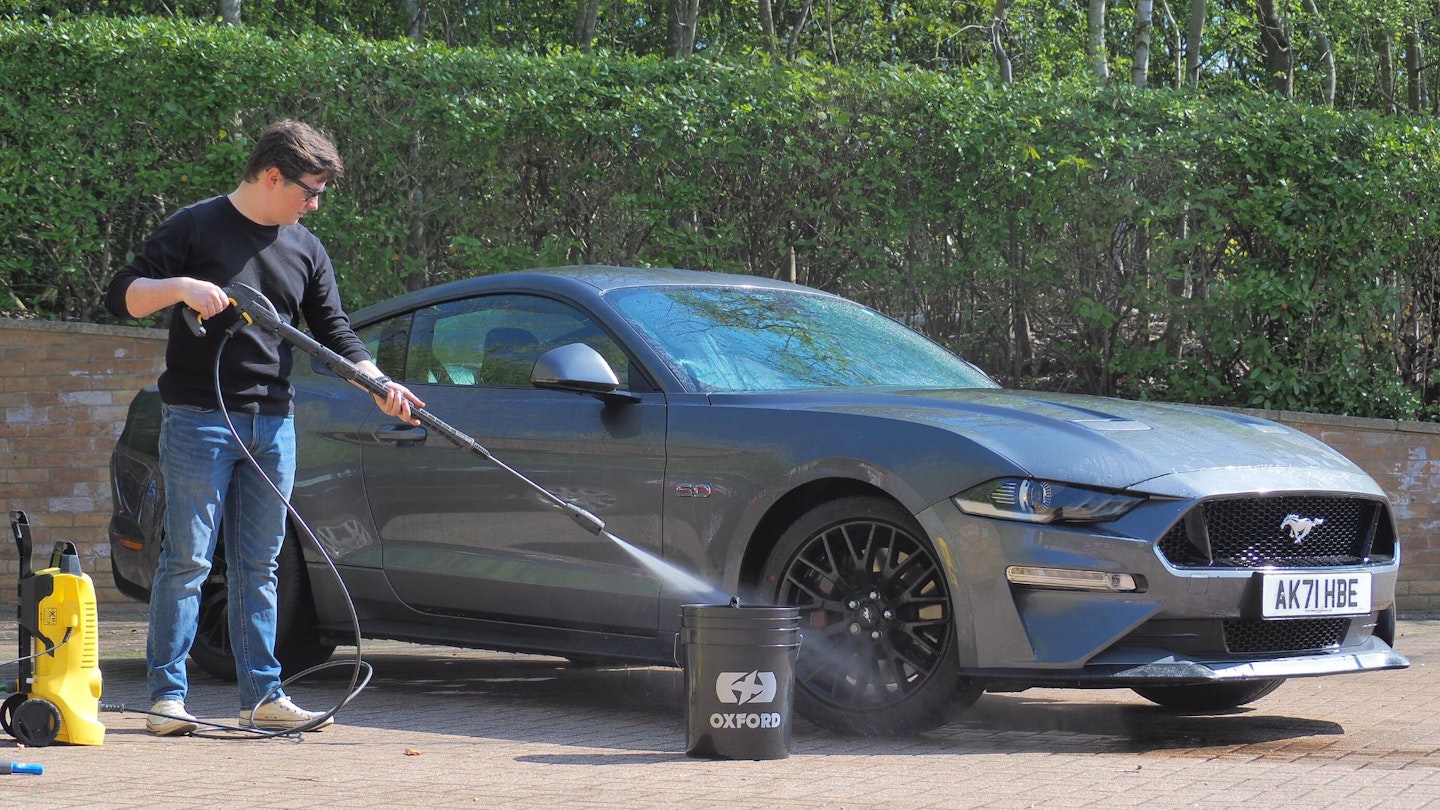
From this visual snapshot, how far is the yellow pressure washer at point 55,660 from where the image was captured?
17.5 ft

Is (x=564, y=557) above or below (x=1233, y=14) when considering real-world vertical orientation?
below

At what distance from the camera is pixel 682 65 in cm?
1088

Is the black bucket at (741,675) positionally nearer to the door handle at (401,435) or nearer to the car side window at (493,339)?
the car side window at (493,339)

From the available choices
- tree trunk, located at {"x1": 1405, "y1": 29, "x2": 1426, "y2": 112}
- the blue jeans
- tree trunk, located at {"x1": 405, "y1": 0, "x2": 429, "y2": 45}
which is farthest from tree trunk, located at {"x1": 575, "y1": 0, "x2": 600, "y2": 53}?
the blue jeans

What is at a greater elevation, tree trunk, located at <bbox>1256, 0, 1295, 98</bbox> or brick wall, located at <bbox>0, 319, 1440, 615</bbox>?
tree trunk, located at <bbox>1256, 0, 1295, 98</bbox>

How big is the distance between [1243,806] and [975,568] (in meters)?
1.10

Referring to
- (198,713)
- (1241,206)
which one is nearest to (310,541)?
(198,713)

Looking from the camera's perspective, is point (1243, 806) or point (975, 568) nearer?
point (1243, 806)

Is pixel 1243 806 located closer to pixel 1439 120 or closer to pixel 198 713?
pixel 198 713

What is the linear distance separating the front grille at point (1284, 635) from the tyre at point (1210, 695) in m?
0.76

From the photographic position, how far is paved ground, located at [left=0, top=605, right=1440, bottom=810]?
4555mm

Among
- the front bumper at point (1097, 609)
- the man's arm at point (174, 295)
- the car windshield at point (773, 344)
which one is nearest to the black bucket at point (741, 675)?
the front bumper at point (1097, 609)

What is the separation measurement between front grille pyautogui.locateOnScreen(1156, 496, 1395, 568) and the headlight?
182 millimetres

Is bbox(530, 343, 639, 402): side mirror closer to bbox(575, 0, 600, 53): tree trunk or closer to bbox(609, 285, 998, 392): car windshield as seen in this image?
bbox(609, 285, 998, 392): car windshield
